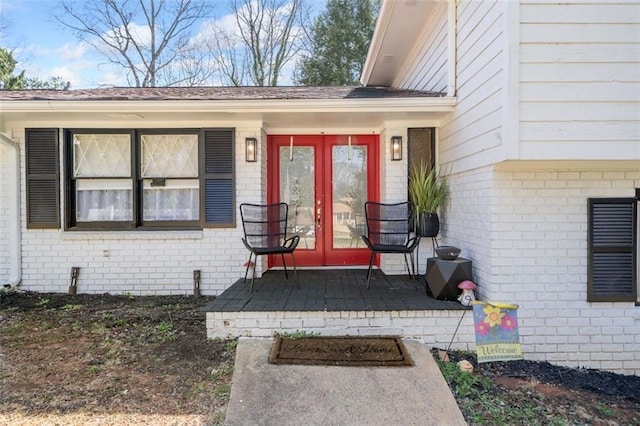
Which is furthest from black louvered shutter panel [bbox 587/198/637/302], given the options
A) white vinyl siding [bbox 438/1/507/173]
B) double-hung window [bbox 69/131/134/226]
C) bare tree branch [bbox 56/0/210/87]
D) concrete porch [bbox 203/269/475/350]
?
bare tree branch [bbox 56/0/210/87]

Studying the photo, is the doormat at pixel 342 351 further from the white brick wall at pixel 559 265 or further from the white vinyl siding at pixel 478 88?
the white vinyl siding at pixel 478 88

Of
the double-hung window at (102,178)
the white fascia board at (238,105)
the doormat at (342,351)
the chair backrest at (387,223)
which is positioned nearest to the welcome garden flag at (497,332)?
the doormat at (342,351)

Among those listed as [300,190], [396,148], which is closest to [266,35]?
[300,190]

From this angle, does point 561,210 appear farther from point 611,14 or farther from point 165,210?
point 165,210

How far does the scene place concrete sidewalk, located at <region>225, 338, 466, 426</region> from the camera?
2256mm

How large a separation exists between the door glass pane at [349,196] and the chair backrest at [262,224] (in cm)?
Answer: 93

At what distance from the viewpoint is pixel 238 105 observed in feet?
13.7

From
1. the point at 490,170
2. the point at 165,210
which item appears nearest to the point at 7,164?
the point at 165,210

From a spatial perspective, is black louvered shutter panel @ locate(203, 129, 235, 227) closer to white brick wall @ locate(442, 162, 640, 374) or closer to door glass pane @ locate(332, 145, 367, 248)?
door glass pane @ locate(332, 145, 367, 248)

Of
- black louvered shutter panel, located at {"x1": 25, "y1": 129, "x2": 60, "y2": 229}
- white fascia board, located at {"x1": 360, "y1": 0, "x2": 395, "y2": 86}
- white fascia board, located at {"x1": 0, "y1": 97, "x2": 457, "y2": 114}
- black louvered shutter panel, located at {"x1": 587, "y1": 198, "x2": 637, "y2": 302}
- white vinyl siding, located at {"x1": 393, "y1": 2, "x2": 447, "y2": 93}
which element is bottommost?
black louvered shutter panel, located at {"x1": 587, "y1": 198, "x2": 637, "y2": 302}

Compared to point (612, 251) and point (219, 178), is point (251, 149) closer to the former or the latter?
point (219, 178)

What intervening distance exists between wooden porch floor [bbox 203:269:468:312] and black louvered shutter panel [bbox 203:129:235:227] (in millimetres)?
871

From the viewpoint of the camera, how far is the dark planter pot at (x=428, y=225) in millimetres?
4465

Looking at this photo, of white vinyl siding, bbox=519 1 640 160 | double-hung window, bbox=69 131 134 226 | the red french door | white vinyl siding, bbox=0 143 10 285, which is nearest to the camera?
white vinyl siding, bbox=519 1 640 160
